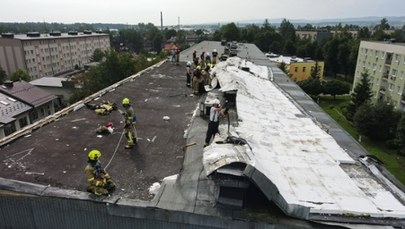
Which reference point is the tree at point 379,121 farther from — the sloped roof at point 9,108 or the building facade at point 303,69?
the sloped roof at point 9,108

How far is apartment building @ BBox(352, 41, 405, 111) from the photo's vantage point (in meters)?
38.3

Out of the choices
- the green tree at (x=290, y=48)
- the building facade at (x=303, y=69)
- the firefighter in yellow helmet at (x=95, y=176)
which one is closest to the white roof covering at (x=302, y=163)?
the firefighter in yellow helmet at (x=95, y=176)

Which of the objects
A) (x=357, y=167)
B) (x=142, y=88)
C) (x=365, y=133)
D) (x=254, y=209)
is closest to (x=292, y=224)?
(x=254, y=209)

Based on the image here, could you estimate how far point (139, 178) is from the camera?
7.03m

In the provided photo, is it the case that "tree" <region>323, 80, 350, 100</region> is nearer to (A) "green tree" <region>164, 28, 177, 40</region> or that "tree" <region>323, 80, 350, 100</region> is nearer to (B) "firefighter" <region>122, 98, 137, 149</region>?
(B) "firefighter" <region>122, 98, 137, 149</region>

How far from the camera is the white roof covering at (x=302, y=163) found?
5375 mm

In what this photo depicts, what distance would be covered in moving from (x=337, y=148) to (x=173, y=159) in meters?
4.44

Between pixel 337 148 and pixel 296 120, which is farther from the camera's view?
pixel 296 120

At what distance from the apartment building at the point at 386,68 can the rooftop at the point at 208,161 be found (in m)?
34.6

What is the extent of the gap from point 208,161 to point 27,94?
114 feet

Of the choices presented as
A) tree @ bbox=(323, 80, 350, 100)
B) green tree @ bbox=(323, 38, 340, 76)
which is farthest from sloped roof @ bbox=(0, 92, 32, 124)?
green tree @ bbox=(323, 38, 340, 76)

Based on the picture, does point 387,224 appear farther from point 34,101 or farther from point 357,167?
point 34,101

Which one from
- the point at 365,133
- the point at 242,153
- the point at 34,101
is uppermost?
the point at 242,153

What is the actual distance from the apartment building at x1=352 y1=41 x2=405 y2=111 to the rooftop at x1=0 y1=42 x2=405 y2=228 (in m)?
34.6
